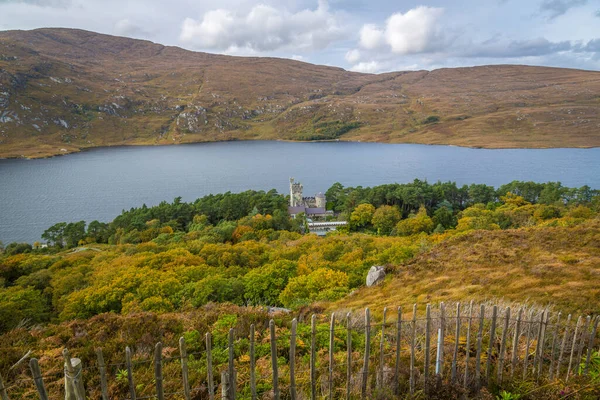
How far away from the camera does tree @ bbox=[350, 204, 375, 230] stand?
227 feet

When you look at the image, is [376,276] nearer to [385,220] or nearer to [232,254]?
[232,254]

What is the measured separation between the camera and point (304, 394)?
19.9ft

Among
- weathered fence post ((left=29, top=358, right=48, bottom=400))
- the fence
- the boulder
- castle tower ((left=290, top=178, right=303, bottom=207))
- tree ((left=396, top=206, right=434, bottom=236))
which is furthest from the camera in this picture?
castle tower ((left=290, top=178, right=303, bottom=207))

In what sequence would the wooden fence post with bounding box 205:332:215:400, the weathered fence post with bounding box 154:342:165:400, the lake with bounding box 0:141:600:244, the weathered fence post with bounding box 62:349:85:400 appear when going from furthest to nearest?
the lake with bounding box 0:141:600:244
the wooden fence post with bounding box 205:332:215:400
the weathered fence post with bounding box 154:342:165:400
the weathered fence post with bounding box 62:349:85:400

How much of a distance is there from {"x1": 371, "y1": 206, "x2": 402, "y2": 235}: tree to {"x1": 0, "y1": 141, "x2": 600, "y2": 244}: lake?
37.1 m

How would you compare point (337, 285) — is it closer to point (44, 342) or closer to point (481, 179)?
point (44, 342)

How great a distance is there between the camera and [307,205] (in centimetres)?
8369

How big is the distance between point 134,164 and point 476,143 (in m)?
168

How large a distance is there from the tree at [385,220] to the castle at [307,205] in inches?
594

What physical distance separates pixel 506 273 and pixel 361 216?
52.3 metres

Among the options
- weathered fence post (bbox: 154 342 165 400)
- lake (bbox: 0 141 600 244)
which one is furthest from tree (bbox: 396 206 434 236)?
weathered fence post (bbox: 154 342 165 400)

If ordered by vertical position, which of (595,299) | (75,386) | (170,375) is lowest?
(595,299)

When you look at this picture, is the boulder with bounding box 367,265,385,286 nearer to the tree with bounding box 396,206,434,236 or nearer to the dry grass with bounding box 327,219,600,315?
the dry grass with bounding box 327,219,600,315

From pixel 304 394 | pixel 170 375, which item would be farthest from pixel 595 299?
pixel 170 375
